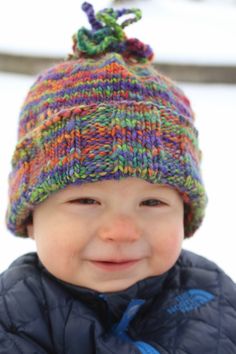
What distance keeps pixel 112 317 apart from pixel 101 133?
1.11ft

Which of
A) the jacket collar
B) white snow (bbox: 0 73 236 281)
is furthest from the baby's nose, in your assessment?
white snow (bbox: 0 73 236 281)

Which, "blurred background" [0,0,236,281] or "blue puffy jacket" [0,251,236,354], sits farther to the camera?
"blurred background" [0,0,236,281]

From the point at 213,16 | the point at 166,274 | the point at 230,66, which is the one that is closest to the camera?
the point at 166,274

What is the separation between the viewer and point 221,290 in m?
1.04

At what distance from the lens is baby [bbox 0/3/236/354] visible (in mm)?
867

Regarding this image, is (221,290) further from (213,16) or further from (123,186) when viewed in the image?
(213,16)

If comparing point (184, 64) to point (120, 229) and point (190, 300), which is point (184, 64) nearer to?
point (190, 300)

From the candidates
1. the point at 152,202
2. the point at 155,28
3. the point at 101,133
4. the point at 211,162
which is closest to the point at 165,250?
the point at 152,202

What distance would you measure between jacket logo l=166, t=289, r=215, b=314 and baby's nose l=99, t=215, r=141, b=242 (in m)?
0.21

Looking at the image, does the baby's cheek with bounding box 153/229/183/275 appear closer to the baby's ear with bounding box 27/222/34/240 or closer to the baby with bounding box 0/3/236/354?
the baby with bounding box 0/3/236/354

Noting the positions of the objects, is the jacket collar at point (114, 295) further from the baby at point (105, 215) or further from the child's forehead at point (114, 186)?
the child's forehead at point (114, 186)

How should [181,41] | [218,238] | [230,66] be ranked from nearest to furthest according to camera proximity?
[218,238]
[230,66]
[181,41]

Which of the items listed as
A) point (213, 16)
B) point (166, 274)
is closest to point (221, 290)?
point (166, 274)

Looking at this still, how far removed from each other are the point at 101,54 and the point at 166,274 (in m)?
0.46
